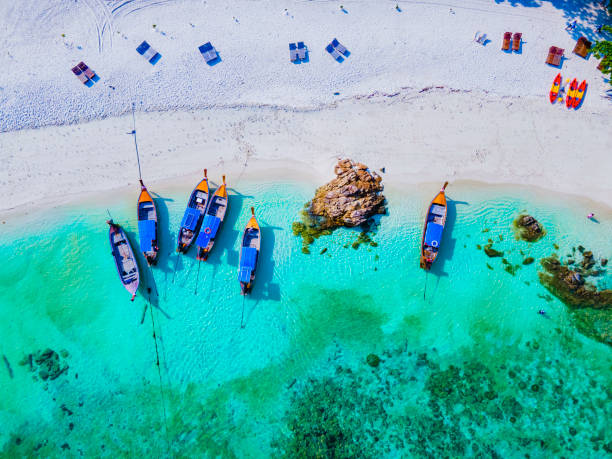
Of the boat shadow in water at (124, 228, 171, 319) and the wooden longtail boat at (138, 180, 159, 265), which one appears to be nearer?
the wooden longtail boat at (138, 180, 159, 265)

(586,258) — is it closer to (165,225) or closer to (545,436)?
(545,436)

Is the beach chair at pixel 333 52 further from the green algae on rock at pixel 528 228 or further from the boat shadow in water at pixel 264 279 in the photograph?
the green algae on rock at pixel 528 228

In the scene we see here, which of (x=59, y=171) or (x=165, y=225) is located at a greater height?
(x=59, y=171)

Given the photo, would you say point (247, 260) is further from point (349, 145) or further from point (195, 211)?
point (349, 145)

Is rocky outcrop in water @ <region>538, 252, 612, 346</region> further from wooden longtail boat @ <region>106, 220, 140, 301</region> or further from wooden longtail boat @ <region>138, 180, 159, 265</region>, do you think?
wooden longtail boat @ <region>106, 220, 140, 301</region>

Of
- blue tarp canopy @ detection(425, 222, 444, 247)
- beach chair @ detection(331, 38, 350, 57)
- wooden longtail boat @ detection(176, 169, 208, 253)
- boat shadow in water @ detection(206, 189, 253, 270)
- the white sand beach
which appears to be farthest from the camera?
beach chair @ detection(331, 38, 350, 57)

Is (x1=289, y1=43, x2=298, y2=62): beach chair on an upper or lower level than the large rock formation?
upper

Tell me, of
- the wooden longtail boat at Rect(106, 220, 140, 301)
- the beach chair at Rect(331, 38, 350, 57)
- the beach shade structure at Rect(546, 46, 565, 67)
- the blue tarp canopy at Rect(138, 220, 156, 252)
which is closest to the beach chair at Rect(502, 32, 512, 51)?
the beach shade structure at Rect(546, 46, 565, 67)

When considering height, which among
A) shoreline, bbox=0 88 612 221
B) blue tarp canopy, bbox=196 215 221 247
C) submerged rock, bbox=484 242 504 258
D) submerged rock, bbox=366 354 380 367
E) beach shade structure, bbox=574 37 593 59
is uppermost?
Result: beach shade structure, bbox=574 37 593 59

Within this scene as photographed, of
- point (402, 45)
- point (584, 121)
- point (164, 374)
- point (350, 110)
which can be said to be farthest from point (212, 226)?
point (584, 121)
